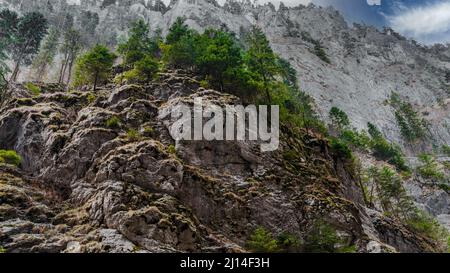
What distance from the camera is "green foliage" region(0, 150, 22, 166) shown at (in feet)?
104

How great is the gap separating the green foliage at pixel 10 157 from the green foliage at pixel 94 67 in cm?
1727

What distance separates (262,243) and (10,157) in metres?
21.3

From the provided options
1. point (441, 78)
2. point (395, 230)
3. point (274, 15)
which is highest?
point (274, 15)

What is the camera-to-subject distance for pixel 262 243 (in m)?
28.1

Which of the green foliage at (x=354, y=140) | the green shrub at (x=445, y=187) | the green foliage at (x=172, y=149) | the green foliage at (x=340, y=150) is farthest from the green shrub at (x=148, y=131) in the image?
the green shrub at (x=445, y=187)

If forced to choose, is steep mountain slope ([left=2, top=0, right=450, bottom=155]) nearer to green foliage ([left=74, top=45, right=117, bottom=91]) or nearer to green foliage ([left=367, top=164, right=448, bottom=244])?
green foliage ([left=367, top=164, right=448, bottom=244])

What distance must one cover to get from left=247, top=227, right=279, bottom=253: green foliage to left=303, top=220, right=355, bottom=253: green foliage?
329 centimetres

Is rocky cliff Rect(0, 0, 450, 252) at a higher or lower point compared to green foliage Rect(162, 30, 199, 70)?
lower

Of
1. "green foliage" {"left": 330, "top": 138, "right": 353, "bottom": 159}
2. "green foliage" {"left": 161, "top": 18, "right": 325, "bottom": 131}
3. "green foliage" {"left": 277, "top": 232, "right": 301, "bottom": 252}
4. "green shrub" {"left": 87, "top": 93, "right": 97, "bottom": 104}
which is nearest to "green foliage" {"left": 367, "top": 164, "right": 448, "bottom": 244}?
"green foliage" {"left": 330, "top": 138, "right": 353, "bottom": 159}

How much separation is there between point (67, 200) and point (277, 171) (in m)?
17.9

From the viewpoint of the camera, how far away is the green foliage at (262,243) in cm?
2785

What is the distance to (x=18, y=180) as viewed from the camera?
29469 mm
